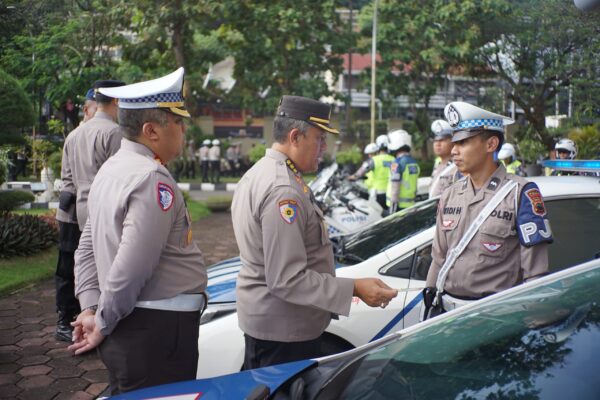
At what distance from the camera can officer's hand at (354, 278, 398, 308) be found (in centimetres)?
248

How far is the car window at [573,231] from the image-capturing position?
12.3 ft

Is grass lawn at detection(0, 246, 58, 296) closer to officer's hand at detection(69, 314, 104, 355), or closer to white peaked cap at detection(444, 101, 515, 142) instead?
officer's hand at detection(69, 314, 104, 355)

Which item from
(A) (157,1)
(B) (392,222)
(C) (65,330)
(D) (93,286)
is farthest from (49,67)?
(D) (93,286)

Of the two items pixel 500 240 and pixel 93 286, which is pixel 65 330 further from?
pixel 500 240

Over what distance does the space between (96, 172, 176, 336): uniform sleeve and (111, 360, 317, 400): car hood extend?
0.28 metres

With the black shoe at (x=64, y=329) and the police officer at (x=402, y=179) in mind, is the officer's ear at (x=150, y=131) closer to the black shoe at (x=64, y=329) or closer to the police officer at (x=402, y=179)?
the black shoe at (x=64, y=329)

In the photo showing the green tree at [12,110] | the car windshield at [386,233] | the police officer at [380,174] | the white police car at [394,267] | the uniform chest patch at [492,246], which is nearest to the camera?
the uniform chest patch at [492,246]

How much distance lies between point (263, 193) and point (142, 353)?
73cm

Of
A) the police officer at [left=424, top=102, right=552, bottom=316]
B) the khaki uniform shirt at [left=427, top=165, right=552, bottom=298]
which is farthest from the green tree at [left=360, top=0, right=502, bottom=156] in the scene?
the khaki uniform shirt at [left=427, top=165, right=552, bottom=298]

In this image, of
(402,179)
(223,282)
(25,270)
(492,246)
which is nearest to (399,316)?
(492,246)

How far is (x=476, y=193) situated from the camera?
117 inches

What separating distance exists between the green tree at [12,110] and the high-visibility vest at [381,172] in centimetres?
512

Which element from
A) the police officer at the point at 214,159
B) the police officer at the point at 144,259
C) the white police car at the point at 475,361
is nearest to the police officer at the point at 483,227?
the white police car at the point at 475,361

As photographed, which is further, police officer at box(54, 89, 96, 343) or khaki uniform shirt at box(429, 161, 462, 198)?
khaki uniform shirt at box(429, 161, 462, 198)
